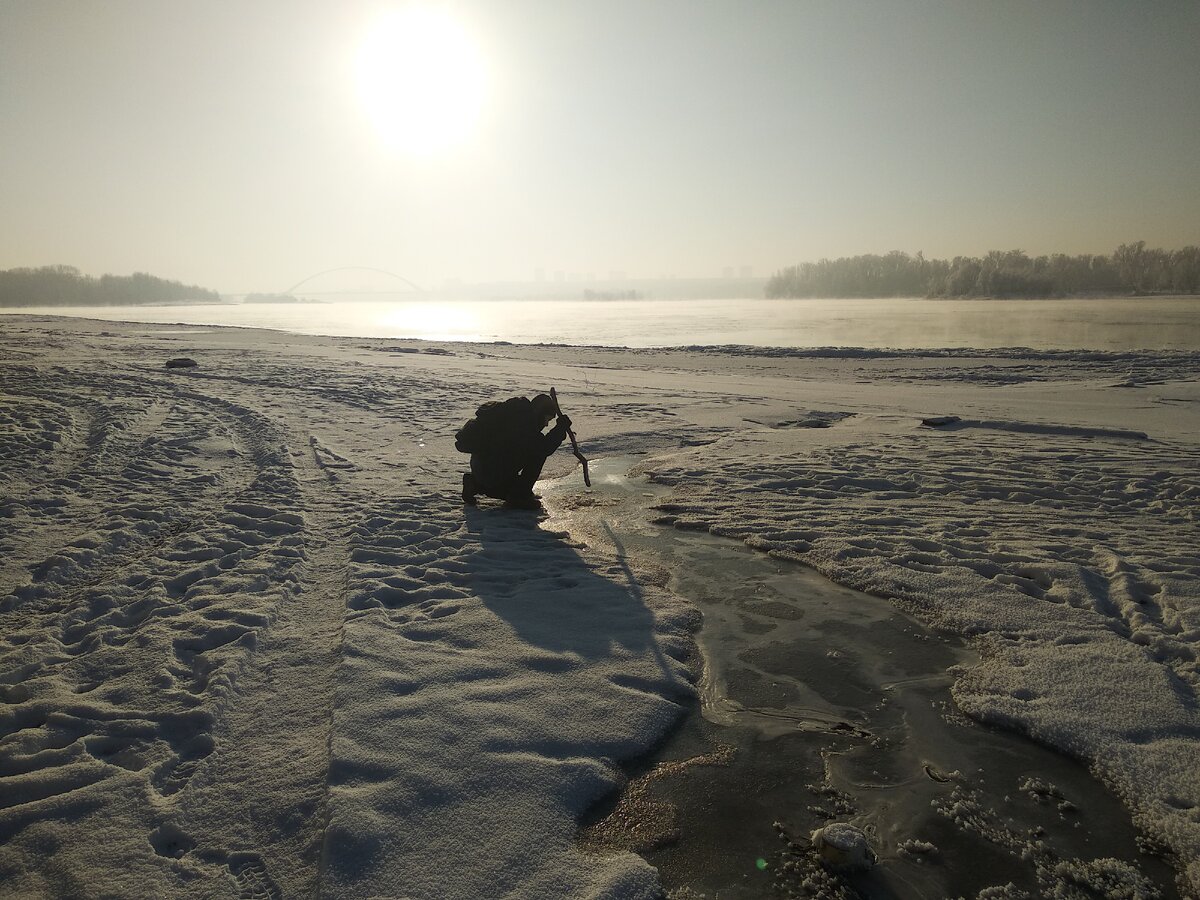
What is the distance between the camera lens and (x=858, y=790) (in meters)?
3.16

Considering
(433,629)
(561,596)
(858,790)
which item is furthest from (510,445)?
(858,790)

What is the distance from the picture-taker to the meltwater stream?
2660mm

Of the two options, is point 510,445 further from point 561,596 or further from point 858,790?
point 858,790

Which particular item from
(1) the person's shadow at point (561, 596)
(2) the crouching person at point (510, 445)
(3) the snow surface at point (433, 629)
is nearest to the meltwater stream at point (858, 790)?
(3) the snow surface at point (433, 629)

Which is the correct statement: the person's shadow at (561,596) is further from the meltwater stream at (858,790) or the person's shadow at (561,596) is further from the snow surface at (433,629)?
the meltwater stream at (858,790)

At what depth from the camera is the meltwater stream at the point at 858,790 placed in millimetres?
2660

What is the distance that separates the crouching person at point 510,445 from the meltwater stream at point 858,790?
11.7 ft

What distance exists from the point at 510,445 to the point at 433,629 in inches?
129

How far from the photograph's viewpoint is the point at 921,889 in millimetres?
2592

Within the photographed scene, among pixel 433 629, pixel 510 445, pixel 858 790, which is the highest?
pixel 510 445

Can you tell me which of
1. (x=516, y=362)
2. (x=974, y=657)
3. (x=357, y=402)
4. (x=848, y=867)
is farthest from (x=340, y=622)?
(x=516, y=362)

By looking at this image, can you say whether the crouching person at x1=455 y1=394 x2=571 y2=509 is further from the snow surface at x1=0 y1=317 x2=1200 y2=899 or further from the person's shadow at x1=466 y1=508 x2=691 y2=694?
the person's shadow at x1=466 y1=508 x2=691 y2=694

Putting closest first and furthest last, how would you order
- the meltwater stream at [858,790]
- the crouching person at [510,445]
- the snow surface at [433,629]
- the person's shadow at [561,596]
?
the meltwater stream at [858,790], the snow surface at [433,629], the person's shadow at [561,596], the crouching person at [510,445]

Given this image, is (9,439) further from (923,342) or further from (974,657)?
(923,342)
